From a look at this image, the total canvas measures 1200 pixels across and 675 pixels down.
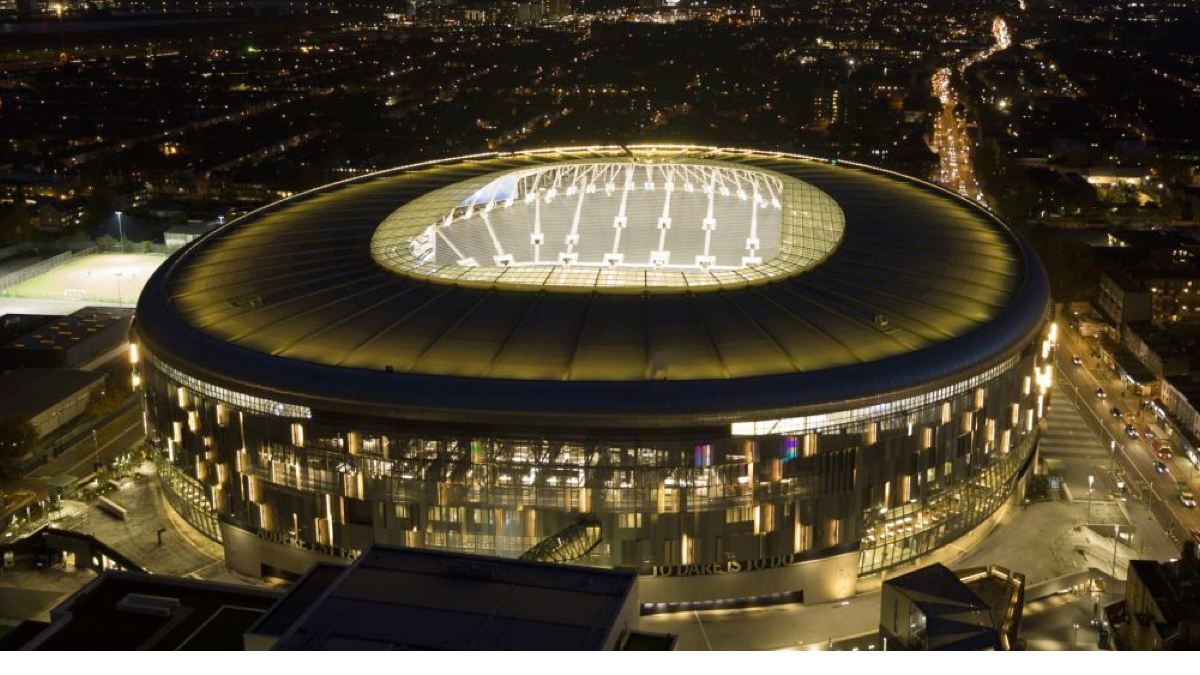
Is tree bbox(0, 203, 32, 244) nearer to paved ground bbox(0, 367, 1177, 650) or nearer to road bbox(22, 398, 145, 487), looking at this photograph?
road bbox(22, 398, 145, 487)

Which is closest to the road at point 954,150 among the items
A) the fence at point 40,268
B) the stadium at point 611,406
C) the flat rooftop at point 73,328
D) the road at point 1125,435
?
the road at point 1125,435

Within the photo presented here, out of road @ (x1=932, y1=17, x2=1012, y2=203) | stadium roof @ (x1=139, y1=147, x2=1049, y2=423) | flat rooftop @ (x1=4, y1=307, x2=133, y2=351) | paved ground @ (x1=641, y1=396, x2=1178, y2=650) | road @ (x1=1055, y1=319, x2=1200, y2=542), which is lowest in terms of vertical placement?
road @ (x1=932, y1=17, x2=1012, y2=203)

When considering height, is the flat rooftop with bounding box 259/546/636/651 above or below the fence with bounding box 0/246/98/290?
above

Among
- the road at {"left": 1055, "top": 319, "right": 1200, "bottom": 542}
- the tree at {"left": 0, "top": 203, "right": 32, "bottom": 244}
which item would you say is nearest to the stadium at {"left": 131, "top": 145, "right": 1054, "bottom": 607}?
the road at {"left": 1055, "top": 319, "right": 1200, "bottom": 542}

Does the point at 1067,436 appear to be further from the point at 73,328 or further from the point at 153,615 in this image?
the point at 73,328

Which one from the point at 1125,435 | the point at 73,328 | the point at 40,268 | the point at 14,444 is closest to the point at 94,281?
the point at 40,268

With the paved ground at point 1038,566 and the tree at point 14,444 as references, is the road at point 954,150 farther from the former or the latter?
the tree at point 14,444

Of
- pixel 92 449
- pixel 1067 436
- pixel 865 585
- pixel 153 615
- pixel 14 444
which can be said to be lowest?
pixel 92 449
